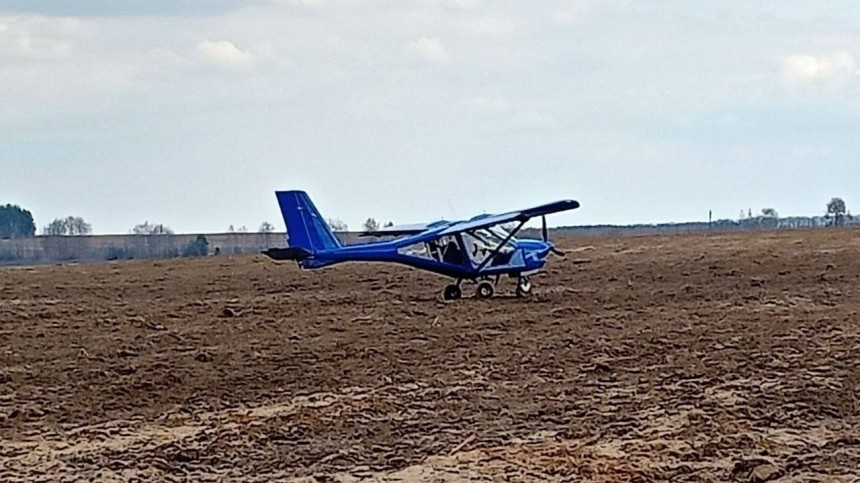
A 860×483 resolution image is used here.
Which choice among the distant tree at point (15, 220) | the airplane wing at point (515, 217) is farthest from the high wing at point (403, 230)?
the distant tree at point (15, 220)

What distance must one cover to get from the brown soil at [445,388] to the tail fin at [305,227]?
4.37 ft

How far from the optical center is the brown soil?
26.9ft

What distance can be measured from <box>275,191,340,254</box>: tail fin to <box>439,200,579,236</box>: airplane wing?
2.29 m

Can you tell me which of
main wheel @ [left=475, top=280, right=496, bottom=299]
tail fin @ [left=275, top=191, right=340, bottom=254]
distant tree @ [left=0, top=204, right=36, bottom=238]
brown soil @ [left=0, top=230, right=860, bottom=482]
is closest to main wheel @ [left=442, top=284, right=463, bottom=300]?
main wheel @ [left=475, top=280, right=496, bottom=299]

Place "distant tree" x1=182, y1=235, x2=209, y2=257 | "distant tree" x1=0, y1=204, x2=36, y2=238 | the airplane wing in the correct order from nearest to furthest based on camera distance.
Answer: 1. the airplane wing
2. "distant tree" x1=182, y1=235, x2=209, y2=257
3. "distant tree" x1=0, y1=204, x2=36, y2=238

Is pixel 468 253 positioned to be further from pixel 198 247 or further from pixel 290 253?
pixel 198 247

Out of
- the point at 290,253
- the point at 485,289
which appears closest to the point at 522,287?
the point at 485,289

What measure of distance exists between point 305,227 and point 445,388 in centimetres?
1231

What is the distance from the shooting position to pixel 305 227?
23.1 meters

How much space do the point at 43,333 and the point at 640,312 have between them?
28.1ft

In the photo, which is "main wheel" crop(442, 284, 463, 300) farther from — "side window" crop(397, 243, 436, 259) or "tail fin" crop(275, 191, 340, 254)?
"tail fin" crop(275, 191, 340, 254)

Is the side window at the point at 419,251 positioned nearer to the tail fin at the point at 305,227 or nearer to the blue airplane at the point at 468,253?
the blue airplane at the point at 468,253

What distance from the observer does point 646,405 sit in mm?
9969

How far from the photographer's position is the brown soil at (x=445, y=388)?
26.9 ft
